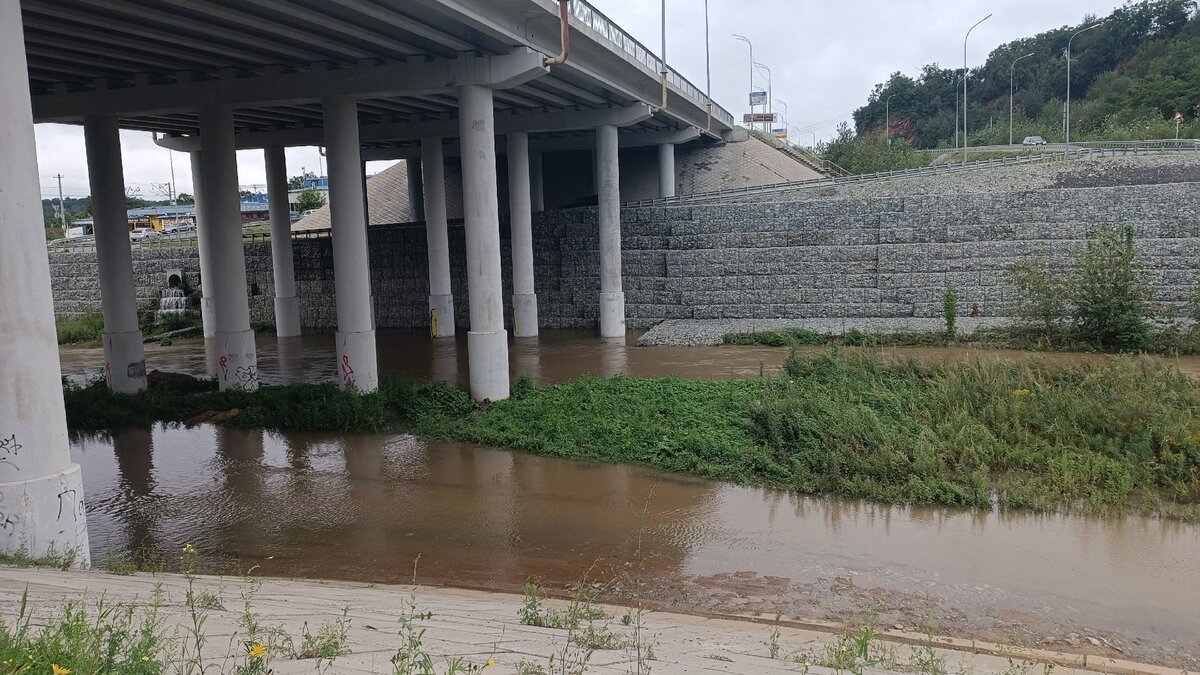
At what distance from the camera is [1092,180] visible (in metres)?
33.0

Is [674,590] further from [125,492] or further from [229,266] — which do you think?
[229,266]

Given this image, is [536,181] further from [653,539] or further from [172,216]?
[172,216]

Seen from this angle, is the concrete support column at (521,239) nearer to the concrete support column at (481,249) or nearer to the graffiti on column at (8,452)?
the concrete support column at (481,249)

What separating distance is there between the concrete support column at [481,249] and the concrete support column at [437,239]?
578 inches

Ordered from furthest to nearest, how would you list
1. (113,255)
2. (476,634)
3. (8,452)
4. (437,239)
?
1. (437,239)
2. (113,255)
3. (8,452)
4. (476,634)

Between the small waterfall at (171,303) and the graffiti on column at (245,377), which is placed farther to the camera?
the small waterfall at (171,303)

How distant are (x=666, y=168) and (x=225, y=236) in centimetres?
2729

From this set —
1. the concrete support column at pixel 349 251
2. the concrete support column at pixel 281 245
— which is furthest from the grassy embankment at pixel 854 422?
the concrete support column at pixel 281 245

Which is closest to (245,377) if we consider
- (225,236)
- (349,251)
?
(225,236)

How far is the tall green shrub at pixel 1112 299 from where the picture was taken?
84.7 feet

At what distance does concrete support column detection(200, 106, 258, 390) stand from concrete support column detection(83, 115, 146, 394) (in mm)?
2415

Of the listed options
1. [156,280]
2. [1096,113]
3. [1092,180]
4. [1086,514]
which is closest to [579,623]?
[1086,514]

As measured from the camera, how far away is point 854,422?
1625cm

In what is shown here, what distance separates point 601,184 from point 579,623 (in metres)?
27.6
